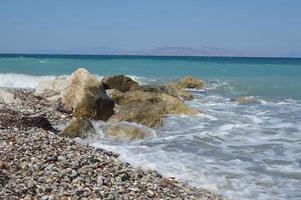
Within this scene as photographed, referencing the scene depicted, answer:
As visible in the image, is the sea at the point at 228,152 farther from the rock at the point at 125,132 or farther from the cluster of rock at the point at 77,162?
the cluster of rock at the point at 77,162

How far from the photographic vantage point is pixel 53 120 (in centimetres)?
1426

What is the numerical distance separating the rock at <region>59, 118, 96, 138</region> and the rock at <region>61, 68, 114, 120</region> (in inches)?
91.2

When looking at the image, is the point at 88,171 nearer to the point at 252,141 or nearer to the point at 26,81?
the point at 252,141

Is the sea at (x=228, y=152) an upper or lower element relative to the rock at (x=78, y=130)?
lower

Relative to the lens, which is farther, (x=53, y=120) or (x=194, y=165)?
(x=53, y=120)

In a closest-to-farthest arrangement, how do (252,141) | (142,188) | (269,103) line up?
(142,188) < (252,141) < (269,103)

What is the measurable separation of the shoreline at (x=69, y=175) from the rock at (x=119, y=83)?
1086 centimetres

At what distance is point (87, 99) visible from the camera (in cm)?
1487

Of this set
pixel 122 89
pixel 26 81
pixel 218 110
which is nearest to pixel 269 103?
pixel 218 110

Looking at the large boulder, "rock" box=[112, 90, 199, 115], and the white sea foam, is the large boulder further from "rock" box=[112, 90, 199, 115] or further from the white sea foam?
"rock" box=[112, 90, 199, 115]

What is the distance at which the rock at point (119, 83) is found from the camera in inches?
833

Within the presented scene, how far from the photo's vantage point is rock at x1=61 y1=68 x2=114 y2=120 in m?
14.7

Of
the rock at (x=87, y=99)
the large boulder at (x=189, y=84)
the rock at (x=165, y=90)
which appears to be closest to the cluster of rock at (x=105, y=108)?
the rock at (x=87, y=99)

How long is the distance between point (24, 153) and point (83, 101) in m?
6.40
